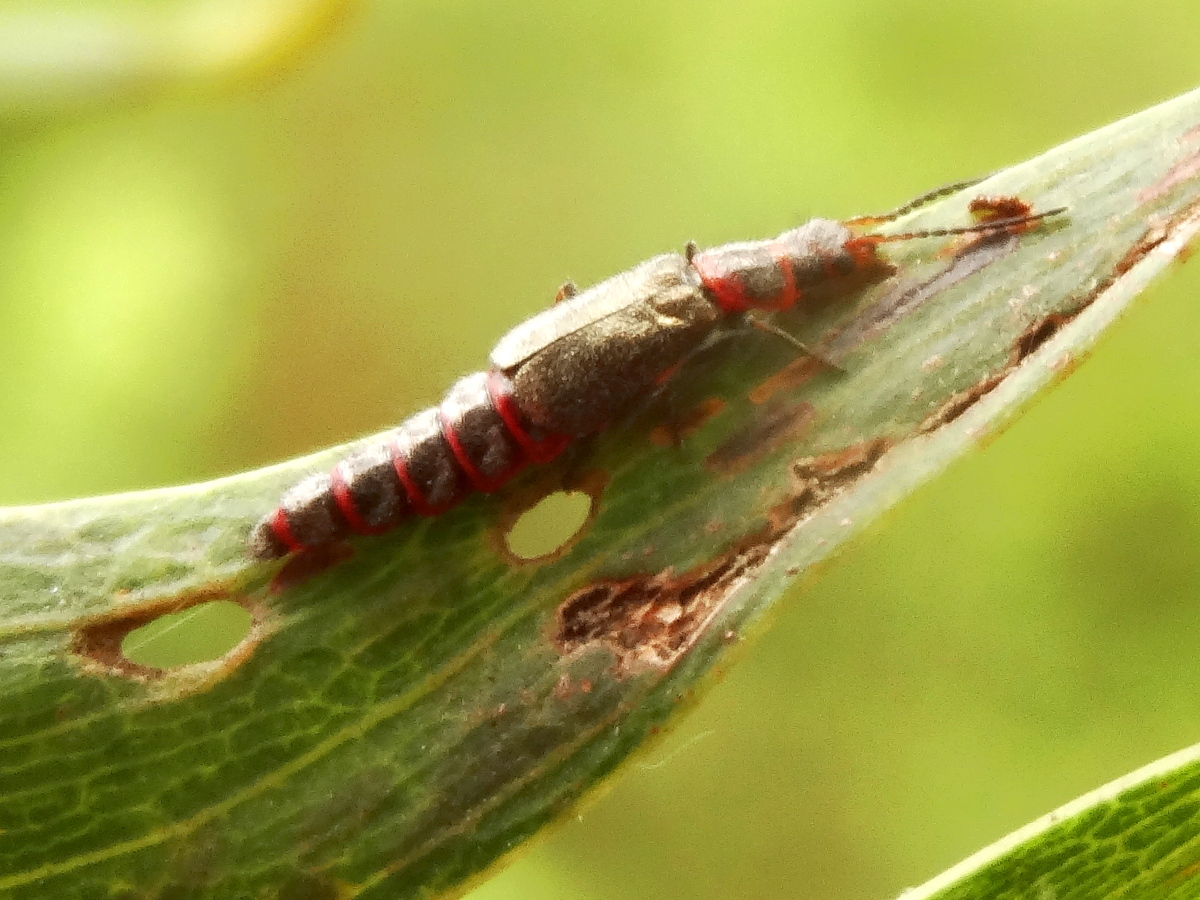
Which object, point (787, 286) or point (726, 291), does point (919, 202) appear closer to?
point (787, 286)

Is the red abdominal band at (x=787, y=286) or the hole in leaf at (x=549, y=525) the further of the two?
the red abdominal band at (x=787, y=286)

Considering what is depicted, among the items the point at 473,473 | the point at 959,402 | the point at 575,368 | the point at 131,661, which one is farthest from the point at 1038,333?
the point at 131,661

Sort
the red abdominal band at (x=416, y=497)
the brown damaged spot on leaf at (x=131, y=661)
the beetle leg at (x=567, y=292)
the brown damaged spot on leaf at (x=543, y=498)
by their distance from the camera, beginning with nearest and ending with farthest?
1. the brown damaged spot on leaf at (x=131, y=661)
2. the brown damaged spot on leaf at (x=543, y=498)
3. the red abdominal band at (x=416, y=497)
4. the beetle leg at (x=567, y=292)

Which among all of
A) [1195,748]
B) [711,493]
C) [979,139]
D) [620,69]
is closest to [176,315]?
[620,69]

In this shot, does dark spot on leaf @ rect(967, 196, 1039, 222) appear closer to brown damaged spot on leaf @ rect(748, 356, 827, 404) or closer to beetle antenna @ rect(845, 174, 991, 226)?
beetle antenna @ rect(845, 174, 991, 226)

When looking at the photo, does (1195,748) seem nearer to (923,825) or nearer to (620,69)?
(923,825)

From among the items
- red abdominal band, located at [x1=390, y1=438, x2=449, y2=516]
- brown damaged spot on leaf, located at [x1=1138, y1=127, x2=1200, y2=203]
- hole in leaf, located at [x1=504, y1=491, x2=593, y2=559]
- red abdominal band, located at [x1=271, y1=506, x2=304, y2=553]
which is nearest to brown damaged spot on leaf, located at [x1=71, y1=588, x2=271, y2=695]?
red abdominal band, located at [x1=271, y1=506, x2=304, y2=553]

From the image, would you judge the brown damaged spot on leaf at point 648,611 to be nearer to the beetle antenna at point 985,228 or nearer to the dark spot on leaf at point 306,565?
the dark spot on leaf at point 306,565

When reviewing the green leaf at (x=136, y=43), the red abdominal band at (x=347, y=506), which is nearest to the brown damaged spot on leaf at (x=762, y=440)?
the red abdominal band at (x=347, y=506)
